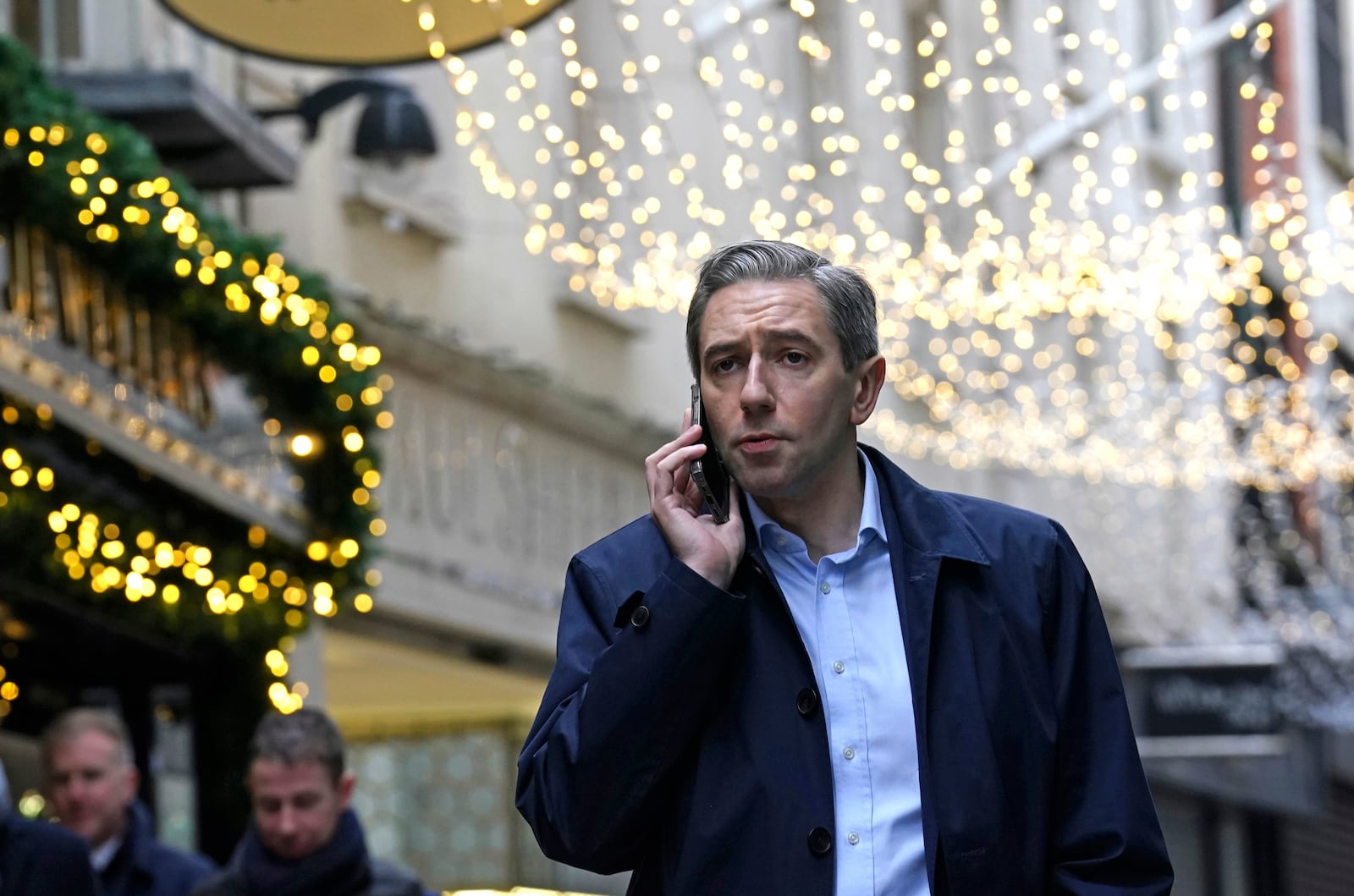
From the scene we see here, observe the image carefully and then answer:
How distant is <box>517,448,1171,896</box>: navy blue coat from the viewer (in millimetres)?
2768

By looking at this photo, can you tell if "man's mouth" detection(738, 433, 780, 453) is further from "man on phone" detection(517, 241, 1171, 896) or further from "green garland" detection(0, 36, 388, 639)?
"green garland" detection(0, 36, 388, 639)

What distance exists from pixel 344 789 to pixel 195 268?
9.85 ft

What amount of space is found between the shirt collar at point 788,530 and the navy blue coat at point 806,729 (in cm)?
2

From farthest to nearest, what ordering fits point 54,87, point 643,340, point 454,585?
point 643,340 → point 454,585 → point 54,87

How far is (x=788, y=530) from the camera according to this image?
299cm

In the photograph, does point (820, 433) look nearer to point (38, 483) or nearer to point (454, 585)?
point (38, 483)

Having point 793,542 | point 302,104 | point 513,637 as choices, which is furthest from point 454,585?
point 793,542

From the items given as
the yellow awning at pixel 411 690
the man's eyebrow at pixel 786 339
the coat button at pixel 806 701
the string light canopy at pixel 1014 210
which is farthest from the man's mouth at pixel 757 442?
the yellow awning at pixel 411 690

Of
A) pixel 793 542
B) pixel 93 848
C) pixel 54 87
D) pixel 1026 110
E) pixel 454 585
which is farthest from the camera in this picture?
pixel 1026 110

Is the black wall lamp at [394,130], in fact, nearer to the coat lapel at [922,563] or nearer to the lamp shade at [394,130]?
the lamp shade at [394,130]

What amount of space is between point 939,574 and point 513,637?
10312 mm

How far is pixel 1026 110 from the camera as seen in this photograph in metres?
20.8

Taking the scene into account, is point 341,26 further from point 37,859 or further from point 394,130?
point 37,859

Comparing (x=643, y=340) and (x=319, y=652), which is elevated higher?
(x=643, y=340)
